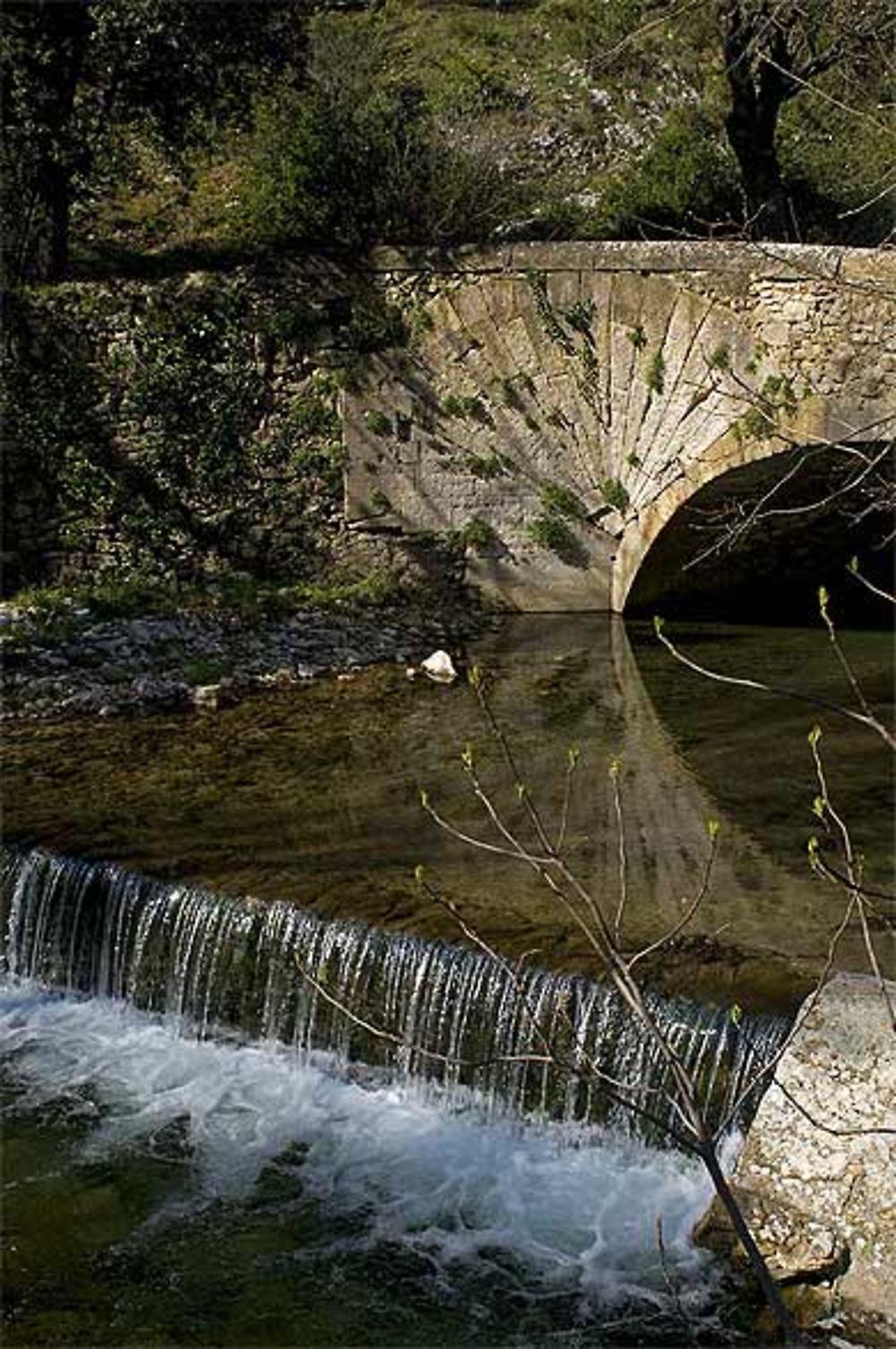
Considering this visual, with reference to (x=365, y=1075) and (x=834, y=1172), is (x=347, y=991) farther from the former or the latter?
(x=834, y=1172)

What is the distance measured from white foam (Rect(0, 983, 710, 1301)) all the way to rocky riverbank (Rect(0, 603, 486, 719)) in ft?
10.8

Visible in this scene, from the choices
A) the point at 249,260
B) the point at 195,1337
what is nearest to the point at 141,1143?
the point at 195,1337

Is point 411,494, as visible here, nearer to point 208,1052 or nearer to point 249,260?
point 249,260

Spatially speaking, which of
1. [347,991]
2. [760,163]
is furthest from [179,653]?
[760,163]

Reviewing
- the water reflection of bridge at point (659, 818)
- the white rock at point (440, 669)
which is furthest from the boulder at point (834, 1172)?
the white rock at point (440, 669)

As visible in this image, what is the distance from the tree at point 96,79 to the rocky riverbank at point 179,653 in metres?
3.54

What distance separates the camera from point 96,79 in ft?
38.8

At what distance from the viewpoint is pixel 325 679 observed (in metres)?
10.2

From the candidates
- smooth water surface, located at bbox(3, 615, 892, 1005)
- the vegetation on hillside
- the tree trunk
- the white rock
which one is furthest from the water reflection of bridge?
the tree trunk

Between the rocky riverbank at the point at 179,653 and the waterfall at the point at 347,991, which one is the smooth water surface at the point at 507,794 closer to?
the waterfall at the point at 347,991

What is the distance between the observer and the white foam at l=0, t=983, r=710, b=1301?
16.0 ft

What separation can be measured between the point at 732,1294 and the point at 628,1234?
1.55ft

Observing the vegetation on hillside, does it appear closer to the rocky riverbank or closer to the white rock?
the rocky riverbank

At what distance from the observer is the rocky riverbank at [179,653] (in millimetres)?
9480
